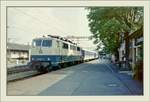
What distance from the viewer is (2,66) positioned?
5.48 metres

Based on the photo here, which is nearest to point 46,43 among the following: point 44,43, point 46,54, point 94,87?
point 44,43

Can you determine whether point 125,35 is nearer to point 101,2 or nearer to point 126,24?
point 126,24

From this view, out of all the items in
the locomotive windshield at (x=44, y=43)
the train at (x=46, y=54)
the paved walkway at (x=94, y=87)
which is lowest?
the paved walkway at (x=94, y=87)

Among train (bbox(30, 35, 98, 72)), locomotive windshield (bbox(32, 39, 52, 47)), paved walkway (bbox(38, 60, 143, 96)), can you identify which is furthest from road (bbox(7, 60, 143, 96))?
locomotive windshield (bbox(32, 39, 52, 47))

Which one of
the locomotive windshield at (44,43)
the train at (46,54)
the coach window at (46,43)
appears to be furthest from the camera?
the coach window at (46,43)

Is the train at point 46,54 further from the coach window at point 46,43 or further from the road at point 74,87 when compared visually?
the road at point 74,87

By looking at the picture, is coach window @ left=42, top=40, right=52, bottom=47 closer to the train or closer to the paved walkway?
the train

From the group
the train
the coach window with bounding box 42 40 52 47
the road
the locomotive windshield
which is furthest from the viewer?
the coach window with bounding box 42 40 52 47

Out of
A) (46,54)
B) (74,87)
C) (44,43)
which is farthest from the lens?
(44,43)

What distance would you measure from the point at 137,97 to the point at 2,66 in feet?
8.22

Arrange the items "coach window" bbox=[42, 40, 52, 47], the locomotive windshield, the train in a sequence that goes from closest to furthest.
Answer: the train < the locomotive windshield < "coach window" bbox=[42, 40, 52, 47]

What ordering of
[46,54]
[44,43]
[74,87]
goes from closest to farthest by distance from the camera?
[74,87], [46,54], [44,43]

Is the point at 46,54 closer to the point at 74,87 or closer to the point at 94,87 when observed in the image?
the point at 74,87

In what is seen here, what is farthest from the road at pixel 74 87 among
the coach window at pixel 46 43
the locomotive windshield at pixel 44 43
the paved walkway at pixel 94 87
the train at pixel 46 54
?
the coach window at pixel 46 43
